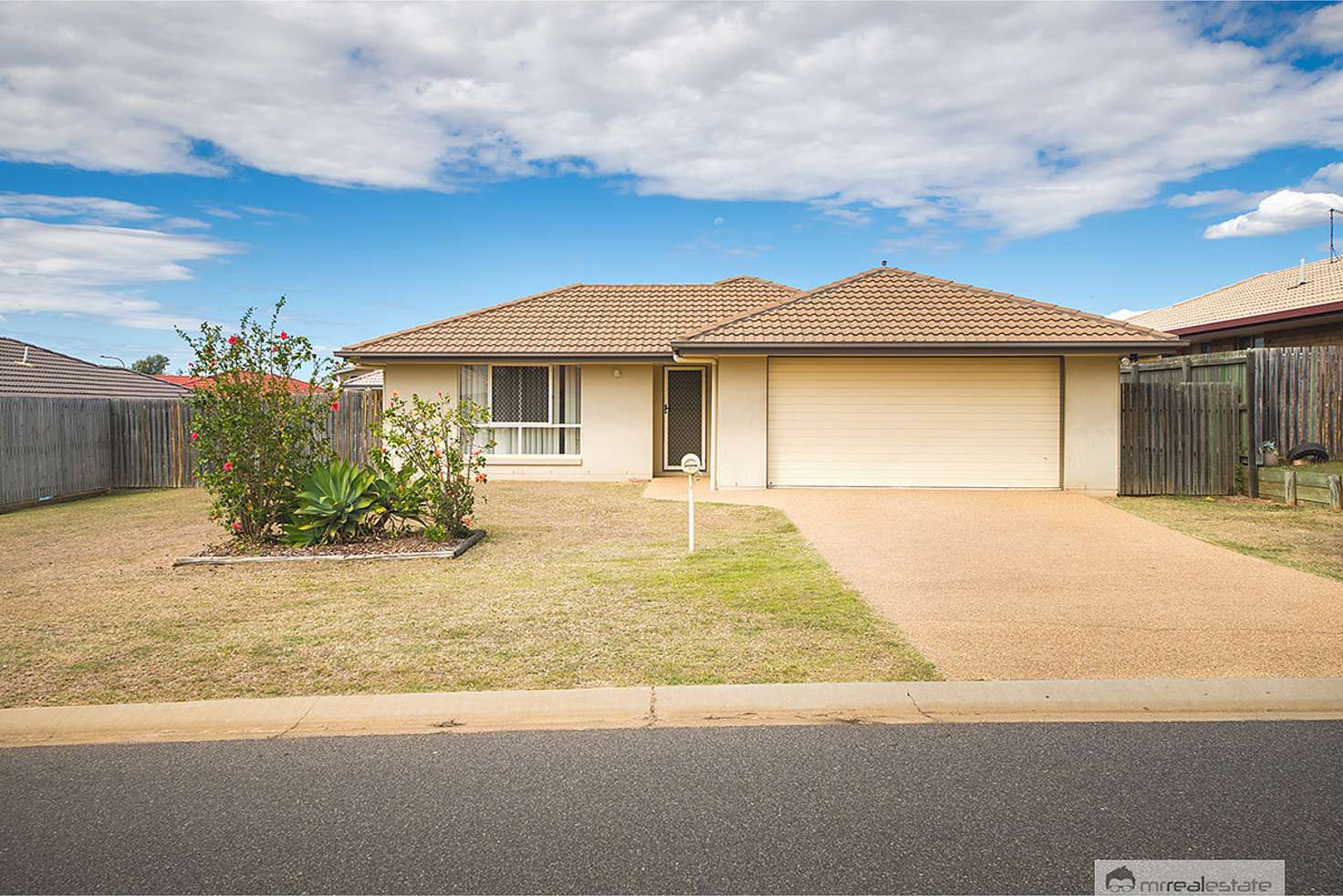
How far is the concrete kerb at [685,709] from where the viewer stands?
5270mm

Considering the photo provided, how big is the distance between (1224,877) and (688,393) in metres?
18.0

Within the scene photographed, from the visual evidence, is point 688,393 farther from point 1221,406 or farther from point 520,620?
point 520,620

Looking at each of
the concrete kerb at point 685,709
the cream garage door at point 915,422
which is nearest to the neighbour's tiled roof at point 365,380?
the cream garage door at point 915,422

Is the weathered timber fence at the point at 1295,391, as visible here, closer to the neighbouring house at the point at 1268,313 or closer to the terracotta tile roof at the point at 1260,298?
the neighbouring house at the point at 1268,313

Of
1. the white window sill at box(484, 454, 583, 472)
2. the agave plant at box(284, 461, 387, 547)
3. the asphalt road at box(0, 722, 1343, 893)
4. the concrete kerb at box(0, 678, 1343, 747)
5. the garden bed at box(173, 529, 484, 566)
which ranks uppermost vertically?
the white window sill at box(484, 454, 583, 472)

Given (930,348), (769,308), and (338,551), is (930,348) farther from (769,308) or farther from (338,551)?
(338,551)

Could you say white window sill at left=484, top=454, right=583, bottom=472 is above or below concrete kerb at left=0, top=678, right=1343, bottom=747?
above

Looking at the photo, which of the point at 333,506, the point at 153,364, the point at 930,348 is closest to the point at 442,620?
the point at 333,506

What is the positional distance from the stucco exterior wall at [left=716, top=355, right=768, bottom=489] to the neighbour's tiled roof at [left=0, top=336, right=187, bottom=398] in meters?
15.3

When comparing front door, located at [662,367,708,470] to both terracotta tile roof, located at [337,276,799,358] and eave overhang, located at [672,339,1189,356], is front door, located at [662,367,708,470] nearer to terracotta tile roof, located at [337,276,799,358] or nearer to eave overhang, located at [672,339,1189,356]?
terracotta tile roof, located at [337,276,799,358]

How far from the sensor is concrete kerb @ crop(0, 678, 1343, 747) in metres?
5.27

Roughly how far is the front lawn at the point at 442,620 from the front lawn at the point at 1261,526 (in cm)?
511

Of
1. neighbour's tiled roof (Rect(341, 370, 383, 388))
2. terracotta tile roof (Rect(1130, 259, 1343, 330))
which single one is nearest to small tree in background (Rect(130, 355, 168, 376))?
neighbour's tiled roof (Rect(341, 370, 383, 388))

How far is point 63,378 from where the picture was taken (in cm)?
2334
